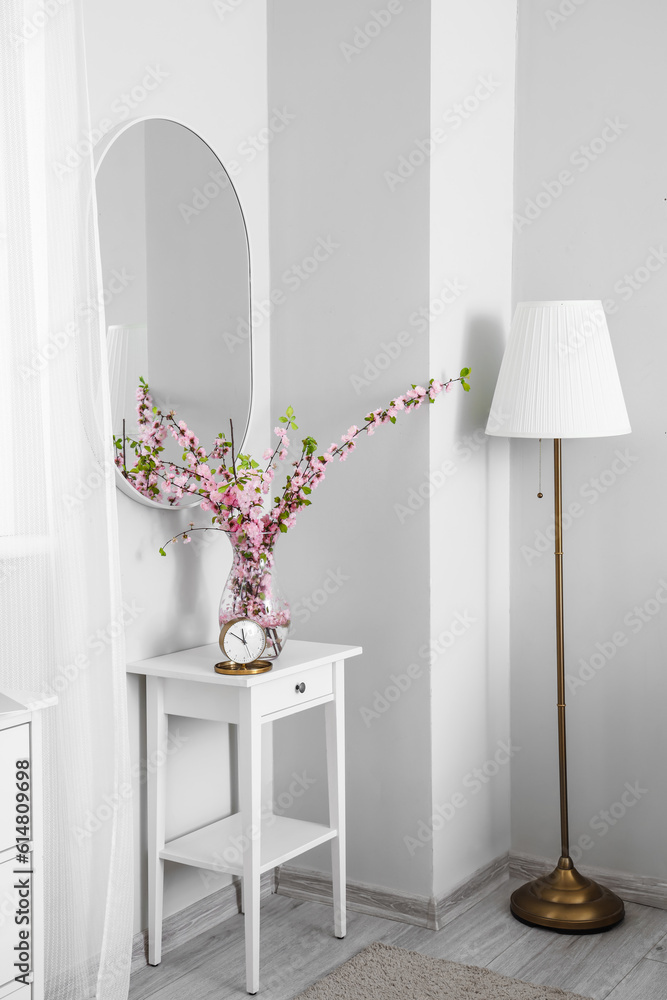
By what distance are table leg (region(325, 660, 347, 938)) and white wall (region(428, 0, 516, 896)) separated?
257 mm

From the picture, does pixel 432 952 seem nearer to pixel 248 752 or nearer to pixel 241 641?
pixel 248 752

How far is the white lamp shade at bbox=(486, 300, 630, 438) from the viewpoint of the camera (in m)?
2.58

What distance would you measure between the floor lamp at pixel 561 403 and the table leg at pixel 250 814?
0.78 meters

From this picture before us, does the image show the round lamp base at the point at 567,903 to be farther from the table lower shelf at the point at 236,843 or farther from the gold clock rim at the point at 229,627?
the gold clock rim at the point at 229,627

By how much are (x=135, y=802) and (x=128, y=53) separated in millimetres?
1775

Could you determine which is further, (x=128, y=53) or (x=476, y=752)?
(x=476, y=752)

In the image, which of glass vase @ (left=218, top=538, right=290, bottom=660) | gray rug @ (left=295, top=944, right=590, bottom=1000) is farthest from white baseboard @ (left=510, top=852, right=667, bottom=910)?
glass vase @ (left=218, top=538, right=290, bottom=660)

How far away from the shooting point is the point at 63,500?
1.93 meters

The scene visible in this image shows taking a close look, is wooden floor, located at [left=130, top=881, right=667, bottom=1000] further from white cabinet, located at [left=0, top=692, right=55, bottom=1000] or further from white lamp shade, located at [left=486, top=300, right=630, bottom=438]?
white lamp shade, located at [left=486, top=300, right=630, bottom=438]

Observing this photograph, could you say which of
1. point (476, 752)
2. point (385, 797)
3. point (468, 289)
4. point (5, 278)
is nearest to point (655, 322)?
point (468, 289)

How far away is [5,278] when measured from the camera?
184 cm

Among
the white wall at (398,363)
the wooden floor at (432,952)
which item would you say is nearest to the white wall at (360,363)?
the white wall at (398,363)

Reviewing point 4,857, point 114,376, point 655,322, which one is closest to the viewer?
point 4,857

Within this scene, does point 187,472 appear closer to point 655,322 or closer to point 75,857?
point 75,857
